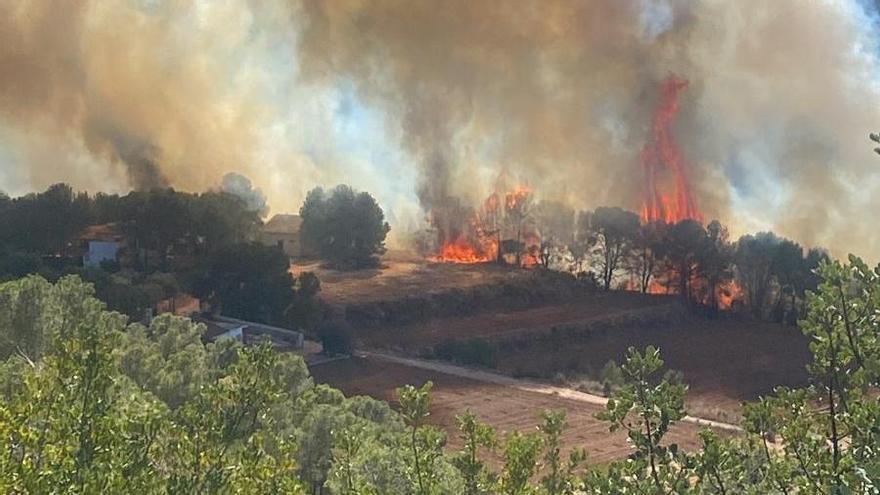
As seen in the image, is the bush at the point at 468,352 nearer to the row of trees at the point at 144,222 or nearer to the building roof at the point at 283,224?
the row of trees at the point at 144,222

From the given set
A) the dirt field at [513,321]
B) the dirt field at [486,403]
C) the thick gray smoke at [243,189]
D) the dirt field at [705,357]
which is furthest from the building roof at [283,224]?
the dirt field at [486,403]

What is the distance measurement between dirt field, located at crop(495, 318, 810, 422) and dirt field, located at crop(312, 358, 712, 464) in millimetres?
4172

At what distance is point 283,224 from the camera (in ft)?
249

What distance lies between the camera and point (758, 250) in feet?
173

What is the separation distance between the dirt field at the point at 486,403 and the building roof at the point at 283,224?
3645 centimetres

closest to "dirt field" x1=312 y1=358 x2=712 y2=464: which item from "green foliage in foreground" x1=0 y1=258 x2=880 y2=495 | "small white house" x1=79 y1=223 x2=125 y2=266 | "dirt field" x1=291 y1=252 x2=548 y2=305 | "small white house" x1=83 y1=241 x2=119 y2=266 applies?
"dirt field" x1=291 y1=252 x2=548 y2=305

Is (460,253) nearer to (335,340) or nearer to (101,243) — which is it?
(101,243)

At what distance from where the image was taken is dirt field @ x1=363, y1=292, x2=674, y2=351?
1821 inches

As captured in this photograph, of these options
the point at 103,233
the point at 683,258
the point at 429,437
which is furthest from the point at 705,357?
the point at 429,437

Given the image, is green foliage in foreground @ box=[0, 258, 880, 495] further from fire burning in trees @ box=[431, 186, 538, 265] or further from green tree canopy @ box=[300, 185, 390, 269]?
fire burning in trees @ box=[431, 186, 538, 265]

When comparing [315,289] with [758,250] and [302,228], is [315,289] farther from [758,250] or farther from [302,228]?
[758,250]

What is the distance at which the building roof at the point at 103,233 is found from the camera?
169ft

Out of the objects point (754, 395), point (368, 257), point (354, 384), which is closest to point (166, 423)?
point (354, 384)

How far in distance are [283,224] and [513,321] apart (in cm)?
3162
